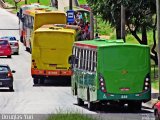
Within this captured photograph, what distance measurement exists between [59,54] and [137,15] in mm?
8197

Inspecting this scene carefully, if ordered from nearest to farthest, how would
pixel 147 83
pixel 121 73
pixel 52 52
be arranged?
pixel 121 73 < pixel 147 83 < pixel 52 52

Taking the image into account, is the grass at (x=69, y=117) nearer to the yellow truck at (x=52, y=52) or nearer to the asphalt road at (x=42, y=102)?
the asphalt road at (x=42, y=102)

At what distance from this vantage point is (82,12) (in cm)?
8819

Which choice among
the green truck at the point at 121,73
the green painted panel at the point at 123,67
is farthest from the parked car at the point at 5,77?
the green painted panel at the point at 123,67

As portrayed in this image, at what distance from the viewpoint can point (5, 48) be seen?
72.1 metres

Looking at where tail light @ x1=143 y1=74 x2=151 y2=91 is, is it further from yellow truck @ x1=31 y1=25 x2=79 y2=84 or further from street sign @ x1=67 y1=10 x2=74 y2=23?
street sign @ x1=67 y1=10 x2=74 y2=23

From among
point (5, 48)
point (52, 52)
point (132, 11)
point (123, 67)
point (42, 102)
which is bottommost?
point (5, 48)

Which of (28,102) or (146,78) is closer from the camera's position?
(146,78)

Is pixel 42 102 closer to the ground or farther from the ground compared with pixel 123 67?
closer to the ground

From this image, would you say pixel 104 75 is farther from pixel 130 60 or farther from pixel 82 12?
pixel 82 12

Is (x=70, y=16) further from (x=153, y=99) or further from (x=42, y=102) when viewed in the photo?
(x=153, y=99)

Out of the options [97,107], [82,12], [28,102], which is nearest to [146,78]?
[97,107]

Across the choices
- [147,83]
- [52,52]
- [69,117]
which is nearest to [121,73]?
[147,83]

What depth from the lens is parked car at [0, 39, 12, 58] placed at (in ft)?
234
